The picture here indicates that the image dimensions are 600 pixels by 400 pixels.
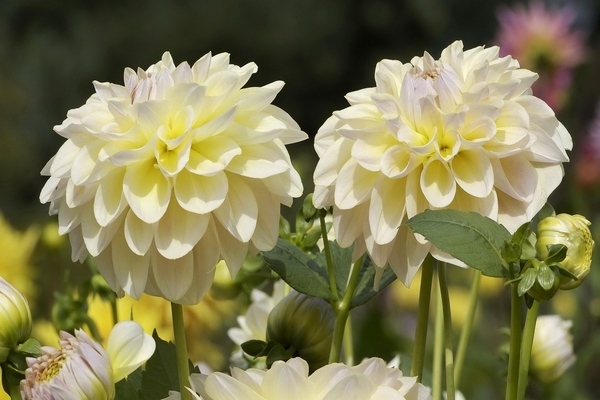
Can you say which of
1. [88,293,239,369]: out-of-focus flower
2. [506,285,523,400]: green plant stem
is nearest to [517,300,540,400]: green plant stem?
[506,285,523,400]: green plant stem

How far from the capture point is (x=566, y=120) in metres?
1.48

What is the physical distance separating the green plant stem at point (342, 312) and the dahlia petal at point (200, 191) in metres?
0.08

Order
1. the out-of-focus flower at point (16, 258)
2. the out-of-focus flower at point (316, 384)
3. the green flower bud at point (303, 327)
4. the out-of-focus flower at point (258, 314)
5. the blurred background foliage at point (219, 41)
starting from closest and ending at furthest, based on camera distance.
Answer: the out-of-focus flower at point (316, 384) → the green flower bud at point (303, 327) → the out-of-focus flower at point (258, 314) → the out-of-focus flower at point (16, 258) → the blurred background foliage at point (219, 41)

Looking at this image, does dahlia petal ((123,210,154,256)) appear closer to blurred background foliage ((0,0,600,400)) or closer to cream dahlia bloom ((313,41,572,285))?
cream dahlia bloom ((313,41,572,285))

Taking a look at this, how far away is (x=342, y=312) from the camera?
0.43m

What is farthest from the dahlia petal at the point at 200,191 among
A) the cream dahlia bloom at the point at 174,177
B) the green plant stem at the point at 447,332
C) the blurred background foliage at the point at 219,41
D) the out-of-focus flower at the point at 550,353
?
the blurred background foliage at the point at 219,41

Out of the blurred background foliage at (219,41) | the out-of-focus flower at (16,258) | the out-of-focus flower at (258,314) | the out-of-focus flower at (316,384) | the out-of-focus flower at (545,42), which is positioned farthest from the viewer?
the blurred background foliage at (219,41)

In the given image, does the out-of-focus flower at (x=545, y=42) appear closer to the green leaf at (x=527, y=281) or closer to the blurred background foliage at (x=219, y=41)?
the green leaf at (x=527, y=281)

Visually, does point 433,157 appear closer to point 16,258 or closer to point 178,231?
point 178,231

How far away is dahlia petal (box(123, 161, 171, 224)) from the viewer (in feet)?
1.19

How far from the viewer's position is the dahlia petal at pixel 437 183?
38 centimetres

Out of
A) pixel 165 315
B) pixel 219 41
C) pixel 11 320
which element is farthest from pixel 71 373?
pixel 219 41

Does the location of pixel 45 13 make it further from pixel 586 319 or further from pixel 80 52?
pixel 586 319

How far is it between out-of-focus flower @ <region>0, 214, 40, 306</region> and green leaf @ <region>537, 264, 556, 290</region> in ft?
1.90
